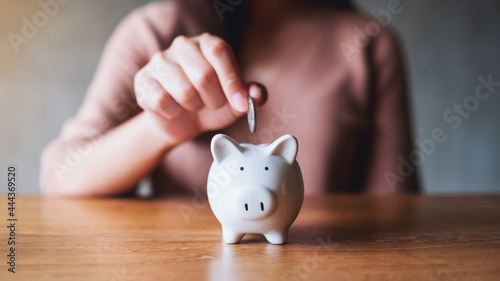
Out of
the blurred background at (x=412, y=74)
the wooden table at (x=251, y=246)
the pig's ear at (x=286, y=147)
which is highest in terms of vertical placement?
the blurred background at (x=412, y=74)

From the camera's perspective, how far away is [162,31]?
165cm

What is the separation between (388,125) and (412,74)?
1.97 ft

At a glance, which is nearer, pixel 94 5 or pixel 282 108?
pixel 282 108

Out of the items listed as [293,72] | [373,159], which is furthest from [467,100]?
[293,72]

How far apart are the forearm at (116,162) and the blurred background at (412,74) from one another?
31.4 inches

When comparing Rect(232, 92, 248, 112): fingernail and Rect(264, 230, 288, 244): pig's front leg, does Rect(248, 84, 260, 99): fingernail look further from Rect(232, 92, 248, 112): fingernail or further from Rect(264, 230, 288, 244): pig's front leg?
Rect(264, 230, 288, 244): pig's front leg

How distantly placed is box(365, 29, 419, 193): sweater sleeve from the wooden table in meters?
0.66

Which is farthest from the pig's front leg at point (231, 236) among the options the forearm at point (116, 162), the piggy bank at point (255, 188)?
the forearm at point (116, 162)

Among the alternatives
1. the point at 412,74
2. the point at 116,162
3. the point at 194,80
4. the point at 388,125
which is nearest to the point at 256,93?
the point at 194,80

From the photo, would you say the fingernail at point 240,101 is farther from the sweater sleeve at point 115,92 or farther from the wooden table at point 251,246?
the sweater sleeve at point 115,92

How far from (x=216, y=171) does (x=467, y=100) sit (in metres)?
2.04

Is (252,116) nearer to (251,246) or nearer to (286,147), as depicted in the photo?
(286,147)

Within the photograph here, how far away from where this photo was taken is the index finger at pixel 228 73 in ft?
2.51

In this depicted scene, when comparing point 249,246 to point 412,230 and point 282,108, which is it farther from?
point 282,108
